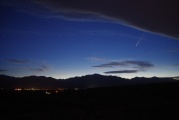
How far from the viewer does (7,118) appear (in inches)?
1210

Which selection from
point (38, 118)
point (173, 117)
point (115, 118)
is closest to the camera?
point (173, 117)

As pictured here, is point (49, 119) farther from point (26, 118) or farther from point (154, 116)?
point (154, 116)

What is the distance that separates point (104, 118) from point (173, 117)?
823 centimetres

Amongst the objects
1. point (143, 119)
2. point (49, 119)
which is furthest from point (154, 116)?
point (49, 119)

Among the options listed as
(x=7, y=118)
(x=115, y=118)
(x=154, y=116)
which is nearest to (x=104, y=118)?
(x=115, y=118)

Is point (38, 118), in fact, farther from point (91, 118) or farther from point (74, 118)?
point (91, 118)

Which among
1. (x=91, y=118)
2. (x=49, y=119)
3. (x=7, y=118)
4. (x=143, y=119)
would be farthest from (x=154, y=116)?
(x=7, y=118)

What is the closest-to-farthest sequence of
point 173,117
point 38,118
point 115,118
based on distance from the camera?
point 173,117
point 115,118
point 38,118

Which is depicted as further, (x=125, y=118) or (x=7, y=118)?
(x=7, y=118)

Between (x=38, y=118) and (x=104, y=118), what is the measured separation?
899 cm

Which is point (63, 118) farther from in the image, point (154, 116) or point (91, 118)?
point (154, 116)

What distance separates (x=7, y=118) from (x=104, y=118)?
13.4 meters

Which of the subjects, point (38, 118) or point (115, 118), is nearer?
point (115, 118)

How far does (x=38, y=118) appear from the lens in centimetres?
3012
